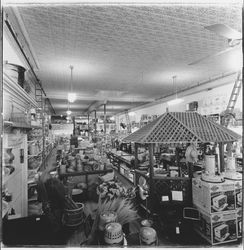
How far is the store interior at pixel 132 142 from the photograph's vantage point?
99 cm

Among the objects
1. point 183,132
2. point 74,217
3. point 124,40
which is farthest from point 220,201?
point 124,40

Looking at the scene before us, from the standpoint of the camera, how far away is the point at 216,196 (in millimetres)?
1706

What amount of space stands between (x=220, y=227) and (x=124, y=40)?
2.80 meters

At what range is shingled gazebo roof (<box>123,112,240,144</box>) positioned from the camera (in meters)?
1.44

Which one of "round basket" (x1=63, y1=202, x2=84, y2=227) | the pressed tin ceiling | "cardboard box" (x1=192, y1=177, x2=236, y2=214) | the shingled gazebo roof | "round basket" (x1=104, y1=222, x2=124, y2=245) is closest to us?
"round basket" (x1=104, y1=222, x2=124, y2=245)

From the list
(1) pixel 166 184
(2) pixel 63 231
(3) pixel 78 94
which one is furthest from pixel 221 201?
(3) pixel 78 94

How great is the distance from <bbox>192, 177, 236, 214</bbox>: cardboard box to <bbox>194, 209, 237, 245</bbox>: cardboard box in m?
0.06

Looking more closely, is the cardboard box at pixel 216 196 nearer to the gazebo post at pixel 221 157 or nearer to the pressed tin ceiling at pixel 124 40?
the gazebo post at pixel 221 157

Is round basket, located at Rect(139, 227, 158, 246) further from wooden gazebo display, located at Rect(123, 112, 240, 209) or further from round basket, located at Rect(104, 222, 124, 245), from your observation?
wooden gazebo display, located at Rect(123, 112, 240, 209)

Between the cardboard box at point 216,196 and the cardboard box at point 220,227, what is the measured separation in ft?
0.19

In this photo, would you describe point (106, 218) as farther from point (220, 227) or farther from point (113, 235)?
point (220, 227)

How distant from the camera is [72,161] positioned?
10.1 feet

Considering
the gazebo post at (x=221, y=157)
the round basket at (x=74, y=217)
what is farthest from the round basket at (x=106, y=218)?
the gazebo post at (x=221, y=157)

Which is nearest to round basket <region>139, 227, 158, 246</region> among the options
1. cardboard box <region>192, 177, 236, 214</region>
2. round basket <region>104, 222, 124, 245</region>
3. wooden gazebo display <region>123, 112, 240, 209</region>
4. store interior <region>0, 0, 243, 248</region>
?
store interior <region>0, 0, 243, 248</region>
